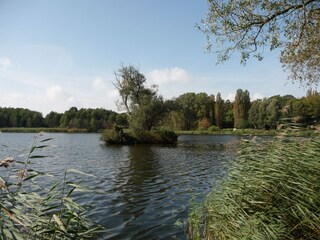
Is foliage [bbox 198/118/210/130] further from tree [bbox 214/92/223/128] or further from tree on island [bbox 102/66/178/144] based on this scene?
tree on island [bbox 102/66/178/144]

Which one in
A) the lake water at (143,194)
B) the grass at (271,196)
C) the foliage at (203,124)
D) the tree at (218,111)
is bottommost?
the lake water at (143,194)

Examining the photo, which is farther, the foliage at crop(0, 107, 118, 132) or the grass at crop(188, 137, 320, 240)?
the foliage at crop(0, 107, 118, 132)

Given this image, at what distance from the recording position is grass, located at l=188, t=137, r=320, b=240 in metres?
5.23

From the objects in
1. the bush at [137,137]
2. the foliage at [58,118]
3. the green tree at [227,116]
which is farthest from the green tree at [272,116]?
the foliage at [58,118]

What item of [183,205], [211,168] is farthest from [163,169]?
[183,205]

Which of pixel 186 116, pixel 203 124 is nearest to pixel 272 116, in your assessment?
pixel 186 116

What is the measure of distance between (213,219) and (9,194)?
4338 millimetres

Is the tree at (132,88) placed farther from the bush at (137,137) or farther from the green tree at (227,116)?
the green tree at (227,116)

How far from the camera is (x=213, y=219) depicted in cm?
682

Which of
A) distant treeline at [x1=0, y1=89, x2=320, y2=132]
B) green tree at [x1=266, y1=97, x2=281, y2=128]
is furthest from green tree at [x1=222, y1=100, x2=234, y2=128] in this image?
green tree at [x1=266, y1=97, x2=281, y2=128]

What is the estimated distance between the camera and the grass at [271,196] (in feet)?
17.2

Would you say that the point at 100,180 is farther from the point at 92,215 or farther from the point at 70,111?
the point at 70,111

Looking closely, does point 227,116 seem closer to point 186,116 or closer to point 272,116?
point 186,116

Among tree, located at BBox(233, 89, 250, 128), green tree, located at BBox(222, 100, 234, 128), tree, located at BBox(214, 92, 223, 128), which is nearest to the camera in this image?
tree, located at BBox(233, 89, 250, 128)
